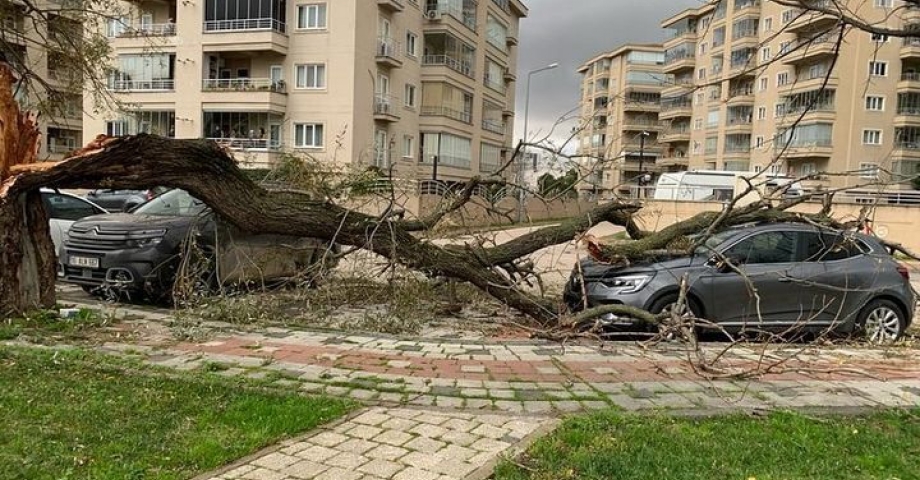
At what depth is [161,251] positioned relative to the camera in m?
9.02

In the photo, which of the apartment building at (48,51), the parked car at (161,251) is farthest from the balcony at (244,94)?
the parked car at (161,251)

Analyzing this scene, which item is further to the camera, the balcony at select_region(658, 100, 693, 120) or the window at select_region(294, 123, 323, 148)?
the balcony at select_region(658, 100, 693, 120)

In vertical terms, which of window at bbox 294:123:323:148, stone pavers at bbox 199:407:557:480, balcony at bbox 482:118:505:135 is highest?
balcony at bbox 482:118:505:135

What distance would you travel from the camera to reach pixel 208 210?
9.10 metres

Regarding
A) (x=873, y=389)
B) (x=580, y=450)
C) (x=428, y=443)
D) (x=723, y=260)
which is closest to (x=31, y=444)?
(x=428, y=443)

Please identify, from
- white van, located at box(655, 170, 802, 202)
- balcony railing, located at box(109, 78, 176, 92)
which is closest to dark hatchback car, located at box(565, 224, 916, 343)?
white van, located at box(655, 170, 802, 202)

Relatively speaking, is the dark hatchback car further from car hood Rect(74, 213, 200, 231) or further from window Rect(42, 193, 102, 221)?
window Rect(42, 193, 102, 221)

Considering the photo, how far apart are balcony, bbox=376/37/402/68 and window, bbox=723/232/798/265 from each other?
34.4 metres

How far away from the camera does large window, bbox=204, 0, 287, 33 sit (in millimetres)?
38156

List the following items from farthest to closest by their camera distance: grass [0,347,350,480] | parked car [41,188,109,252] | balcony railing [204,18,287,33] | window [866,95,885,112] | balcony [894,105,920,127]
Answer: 1. window [866,95,885,112]
2. balcony [894,105,920,127]
3. balcony railing [204,18,287,33]
4. parked car [41,188,109,252]
5. grass [0,347,350,480]

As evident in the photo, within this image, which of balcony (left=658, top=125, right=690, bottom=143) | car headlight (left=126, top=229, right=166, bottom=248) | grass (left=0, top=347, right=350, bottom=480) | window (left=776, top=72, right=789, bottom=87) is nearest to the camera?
grass (left=0, top=347, right=350, bottom=480)

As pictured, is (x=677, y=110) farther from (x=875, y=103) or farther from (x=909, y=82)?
(x=909, y=82)

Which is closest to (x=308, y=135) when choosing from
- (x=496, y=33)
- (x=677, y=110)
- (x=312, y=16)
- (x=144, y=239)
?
(x=312, y=16)

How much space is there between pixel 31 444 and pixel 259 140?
36.0 metres
